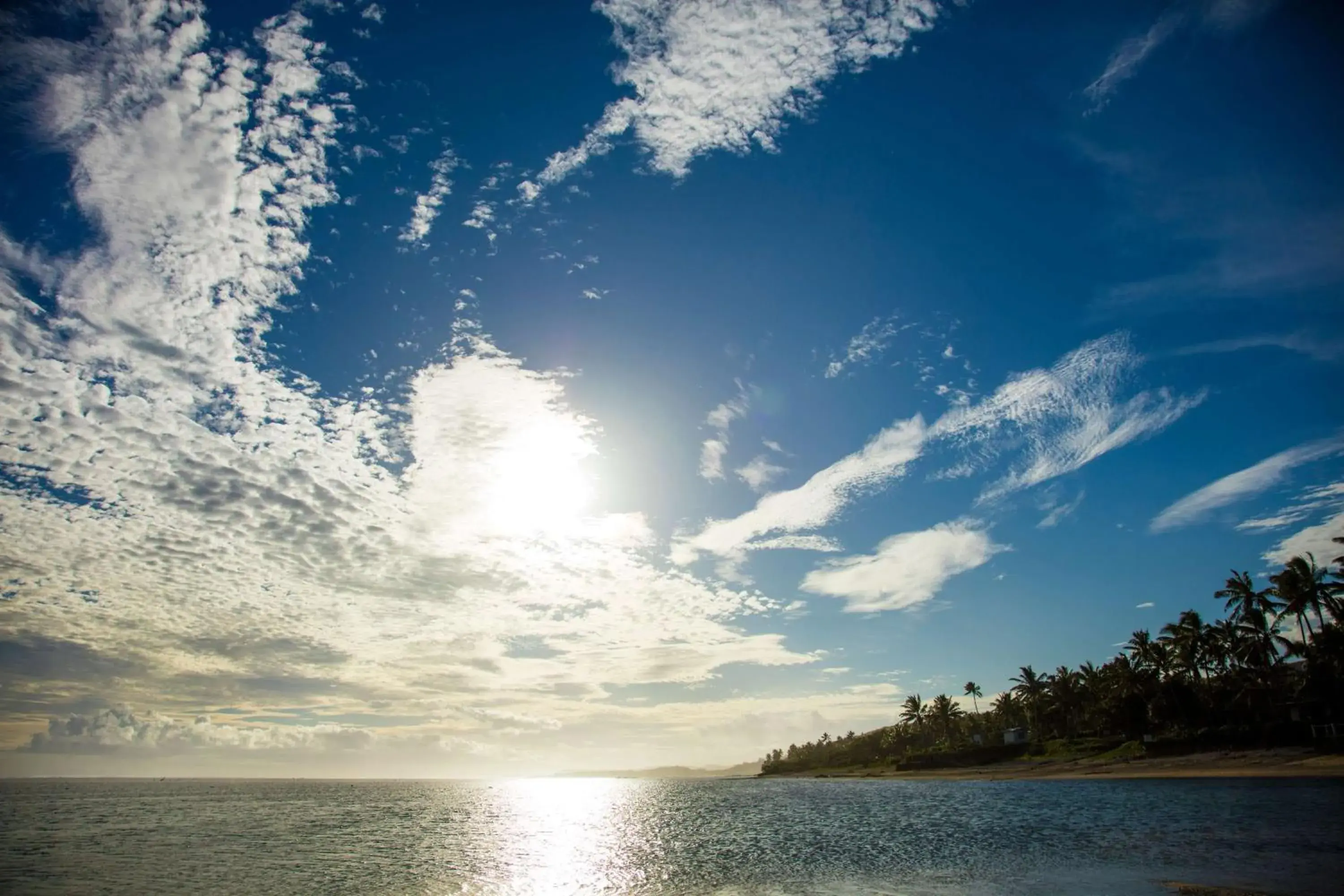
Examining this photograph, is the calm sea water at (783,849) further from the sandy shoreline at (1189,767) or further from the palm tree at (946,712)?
the palm tree at (946,712)

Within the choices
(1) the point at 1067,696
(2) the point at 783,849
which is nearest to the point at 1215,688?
(1) the point at 1067,696

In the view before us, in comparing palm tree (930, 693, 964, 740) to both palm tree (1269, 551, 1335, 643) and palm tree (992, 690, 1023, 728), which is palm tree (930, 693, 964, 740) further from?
palm tree (1269, 551, 1335, 643)

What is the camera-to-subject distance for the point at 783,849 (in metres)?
56.2

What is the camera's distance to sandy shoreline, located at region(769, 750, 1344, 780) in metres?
75.2

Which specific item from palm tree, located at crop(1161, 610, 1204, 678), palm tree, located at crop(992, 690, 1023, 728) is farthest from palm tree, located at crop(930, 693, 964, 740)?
palm tree, located at crop(1161, 610, 1204, 678)

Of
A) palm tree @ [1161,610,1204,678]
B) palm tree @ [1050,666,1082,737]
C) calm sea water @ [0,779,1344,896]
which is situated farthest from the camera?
palm tree @ [1050,666,1082,737]

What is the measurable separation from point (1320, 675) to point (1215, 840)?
64.1 m

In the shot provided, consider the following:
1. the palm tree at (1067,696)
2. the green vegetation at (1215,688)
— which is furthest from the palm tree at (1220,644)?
the palm tree at (1067,696)

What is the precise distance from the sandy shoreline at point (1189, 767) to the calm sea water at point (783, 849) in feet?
16.2

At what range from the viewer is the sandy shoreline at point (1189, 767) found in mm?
75250

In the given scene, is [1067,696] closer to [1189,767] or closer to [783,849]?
[1189,767]

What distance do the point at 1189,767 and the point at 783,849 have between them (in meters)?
77.7

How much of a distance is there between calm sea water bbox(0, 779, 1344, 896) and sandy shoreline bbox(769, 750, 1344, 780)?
16.2 ft

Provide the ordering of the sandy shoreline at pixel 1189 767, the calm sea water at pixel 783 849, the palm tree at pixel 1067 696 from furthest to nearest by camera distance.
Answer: the palm tree at pixel 1067 696, the sandy shoreline at pixel 1189 767, the calm sea water at pixel 783 849
